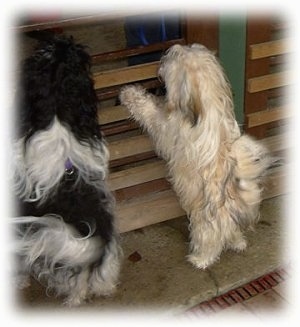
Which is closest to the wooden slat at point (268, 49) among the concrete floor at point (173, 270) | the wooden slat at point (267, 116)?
the wooden slat at point (267, 116)

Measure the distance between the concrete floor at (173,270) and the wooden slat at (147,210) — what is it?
6cm

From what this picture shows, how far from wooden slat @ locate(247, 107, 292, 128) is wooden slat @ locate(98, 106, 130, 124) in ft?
2.61

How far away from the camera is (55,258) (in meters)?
2.72

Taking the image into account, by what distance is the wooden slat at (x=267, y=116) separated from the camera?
3.47 meters

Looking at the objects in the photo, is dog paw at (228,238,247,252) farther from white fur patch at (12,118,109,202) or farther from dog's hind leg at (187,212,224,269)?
white fur patch at (12,118,109,202)

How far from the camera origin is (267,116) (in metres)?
3.50

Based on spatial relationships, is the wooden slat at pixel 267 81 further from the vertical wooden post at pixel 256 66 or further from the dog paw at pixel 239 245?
the dog paw at pixel 239 245

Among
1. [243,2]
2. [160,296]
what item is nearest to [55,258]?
[160,296]

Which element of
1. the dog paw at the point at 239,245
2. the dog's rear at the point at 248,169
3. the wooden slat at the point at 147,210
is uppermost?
the dog's rear at the point at 248,169

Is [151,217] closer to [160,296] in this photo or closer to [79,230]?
[160,296]

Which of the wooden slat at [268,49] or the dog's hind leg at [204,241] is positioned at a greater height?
the wooden slat at [268,49]

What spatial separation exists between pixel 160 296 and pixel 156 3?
157 cm

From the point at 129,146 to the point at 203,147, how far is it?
1.90 feet

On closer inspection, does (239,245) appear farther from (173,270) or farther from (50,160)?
(50,160)
